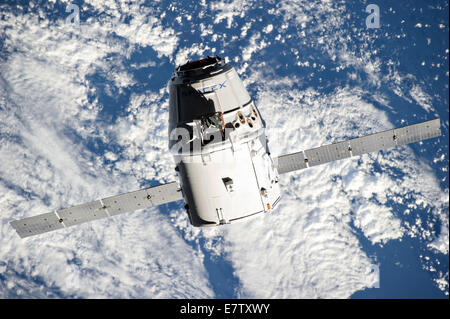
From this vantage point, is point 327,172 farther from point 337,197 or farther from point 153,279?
point 153,279

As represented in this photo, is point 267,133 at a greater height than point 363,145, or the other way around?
point 363,145

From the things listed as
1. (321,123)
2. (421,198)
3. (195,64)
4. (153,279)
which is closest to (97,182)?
(153,279)

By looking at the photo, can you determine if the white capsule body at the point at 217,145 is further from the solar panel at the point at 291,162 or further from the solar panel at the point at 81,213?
the solar panel at the point at 81,213

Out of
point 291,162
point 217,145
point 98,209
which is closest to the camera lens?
point 217,145

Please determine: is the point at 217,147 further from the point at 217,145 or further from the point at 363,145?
the point at 363,145

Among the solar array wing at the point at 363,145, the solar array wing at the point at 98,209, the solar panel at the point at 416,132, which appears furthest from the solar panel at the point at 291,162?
the solar array wing at the point at 98,209

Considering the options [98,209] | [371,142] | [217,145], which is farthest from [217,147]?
[371,142]

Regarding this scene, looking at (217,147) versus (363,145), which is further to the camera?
(363,145)
